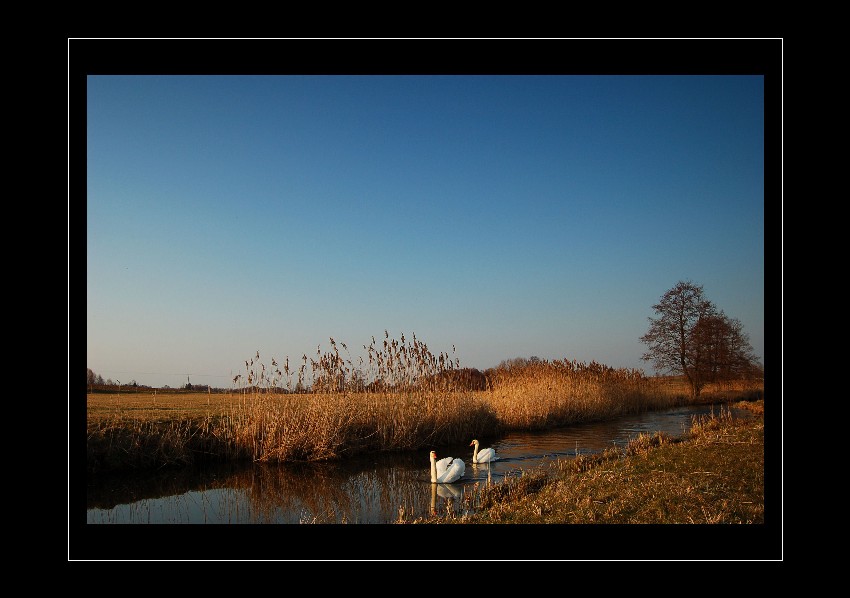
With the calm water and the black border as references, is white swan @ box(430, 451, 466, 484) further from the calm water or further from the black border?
the black border

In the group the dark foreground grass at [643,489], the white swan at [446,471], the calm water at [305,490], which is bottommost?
the calm water at [305,490]

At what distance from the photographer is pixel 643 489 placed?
293 inches

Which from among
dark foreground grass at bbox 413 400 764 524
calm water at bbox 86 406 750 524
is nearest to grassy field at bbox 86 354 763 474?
calm water at bbox 86 406 750 524

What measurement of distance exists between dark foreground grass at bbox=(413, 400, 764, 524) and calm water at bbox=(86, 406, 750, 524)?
826 mm

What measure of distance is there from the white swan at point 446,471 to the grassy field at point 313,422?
3366 millimetres

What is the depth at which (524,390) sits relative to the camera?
19.0m

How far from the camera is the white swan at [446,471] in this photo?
10.3 m

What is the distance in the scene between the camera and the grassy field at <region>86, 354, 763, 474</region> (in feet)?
38.5
